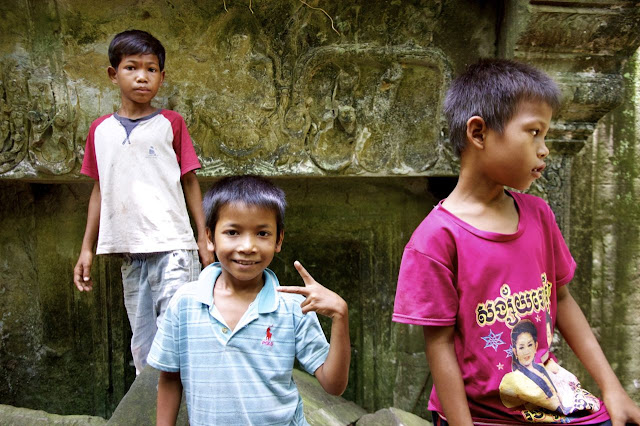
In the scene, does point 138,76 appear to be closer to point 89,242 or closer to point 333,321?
point 89,242

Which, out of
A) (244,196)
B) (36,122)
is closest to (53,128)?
(36,122)

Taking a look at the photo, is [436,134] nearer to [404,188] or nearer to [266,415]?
[404,188]

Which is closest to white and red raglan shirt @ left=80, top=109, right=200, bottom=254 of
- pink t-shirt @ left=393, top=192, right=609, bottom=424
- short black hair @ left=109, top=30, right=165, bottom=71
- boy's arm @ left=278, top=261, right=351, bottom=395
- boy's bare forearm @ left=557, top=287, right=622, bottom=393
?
short black hair @ left=109, top=30, right=165, bottom=71

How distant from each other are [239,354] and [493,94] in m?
0.87

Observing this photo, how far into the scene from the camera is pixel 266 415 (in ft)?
4.47

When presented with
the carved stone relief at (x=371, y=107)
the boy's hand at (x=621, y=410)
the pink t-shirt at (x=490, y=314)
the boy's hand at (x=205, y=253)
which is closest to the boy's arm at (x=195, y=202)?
the boy's hand at (x=205, y=253)

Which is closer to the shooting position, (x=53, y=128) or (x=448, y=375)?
(x=448, y=375)

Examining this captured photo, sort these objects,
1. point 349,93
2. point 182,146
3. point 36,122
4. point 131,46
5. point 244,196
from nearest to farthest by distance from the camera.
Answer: point 244,196 → point 131,46 → point 182,146 → point 36,122 → point 349,93

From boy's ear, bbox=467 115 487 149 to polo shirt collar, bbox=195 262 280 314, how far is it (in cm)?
61

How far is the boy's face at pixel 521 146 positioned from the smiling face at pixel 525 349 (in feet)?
1.17

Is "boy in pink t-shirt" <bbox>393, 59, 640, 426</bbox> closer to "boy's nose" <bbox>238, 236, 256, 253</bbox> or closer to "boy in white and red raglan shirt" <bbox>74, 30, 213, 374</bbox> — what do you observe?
"boy's nose" <bbox>238, 236, 256, 253</bbox>

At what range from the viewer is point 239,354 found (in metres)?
1.37

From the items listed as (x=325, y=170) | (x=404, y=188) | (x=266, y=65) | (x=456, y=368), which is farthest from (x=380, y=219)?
(x=456, y=368)

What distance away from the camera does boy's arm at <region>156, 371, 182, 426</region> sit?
4.73ft
